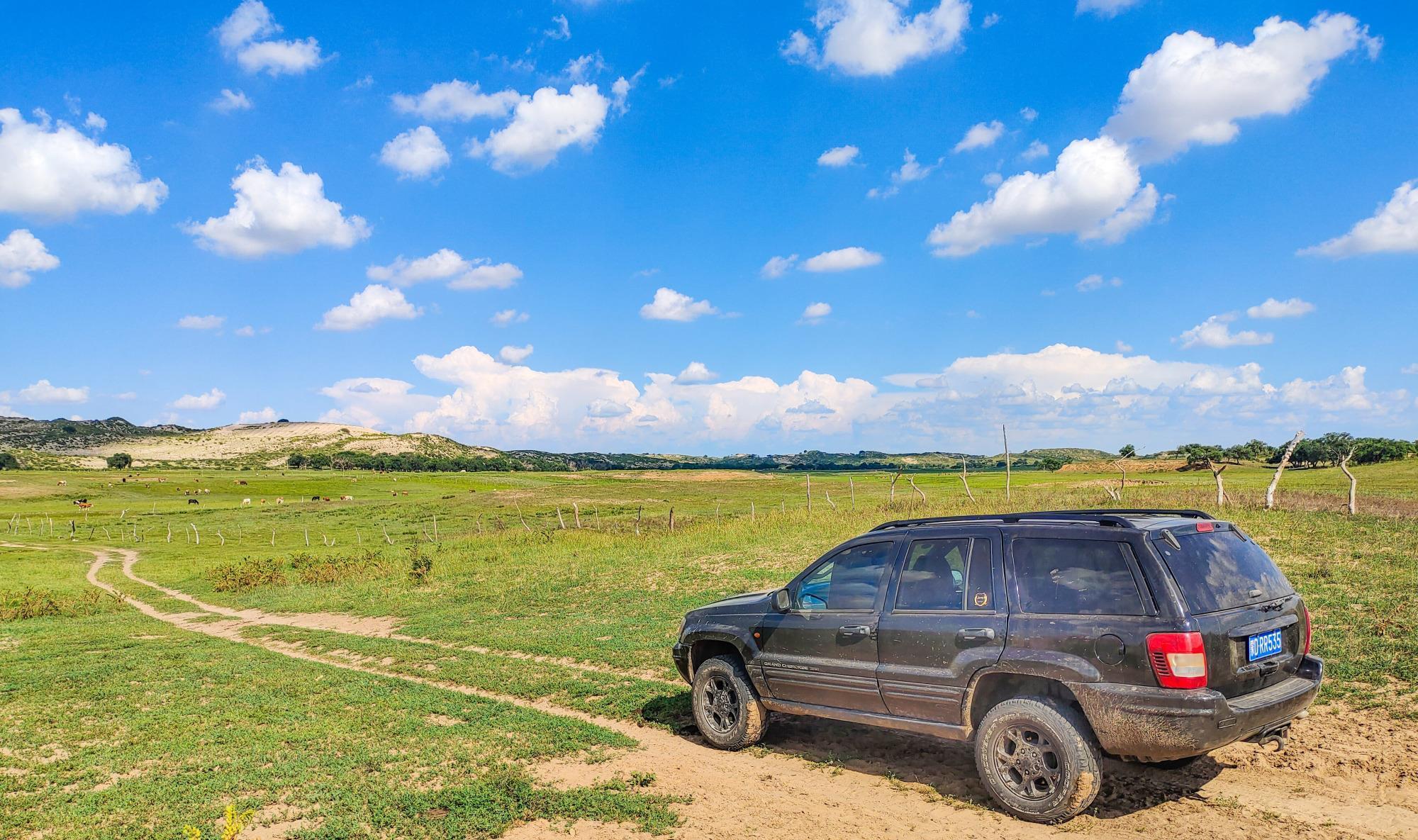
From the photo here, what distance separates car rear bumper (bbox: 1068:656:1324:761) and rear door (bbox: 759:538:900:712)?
1823 millimetres

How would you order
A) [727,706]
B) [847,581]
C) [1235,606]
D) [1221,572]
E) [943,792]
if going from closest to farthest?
[1235,606] < [1221,572] < [943,792] < [847,581] < [727,706]

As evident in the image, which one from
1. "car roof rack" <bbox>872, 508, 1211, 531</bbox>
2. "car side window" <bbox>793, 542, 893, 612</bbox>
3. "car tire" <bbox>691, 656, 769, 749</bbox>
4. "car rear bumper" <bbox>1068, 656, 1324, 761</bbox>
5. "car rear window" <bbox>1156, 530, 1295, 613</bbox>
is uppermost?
"car roof rack" <bbox>872, 508, 1211, 531</bbox>

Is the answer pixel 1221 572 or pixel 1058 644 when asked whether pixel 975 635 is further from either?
pixel 1221 572

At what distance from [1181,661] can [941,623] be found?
178 centimetres

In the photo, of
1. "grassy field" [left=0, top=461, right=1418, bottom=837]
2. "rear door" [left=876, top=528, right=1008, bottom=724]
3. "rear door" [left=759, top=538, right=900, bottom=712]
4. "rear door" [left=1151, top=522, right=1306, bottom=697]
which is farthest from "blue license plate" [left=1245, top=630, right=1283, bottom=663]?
"grassy field" [left=0, top=461, right=1418, bottom=837]

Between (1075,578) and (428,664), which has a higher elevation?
(1075,578)

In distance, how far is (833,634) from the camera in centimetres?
728

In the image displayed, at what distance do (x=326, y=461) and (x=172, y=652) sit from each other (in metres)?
181

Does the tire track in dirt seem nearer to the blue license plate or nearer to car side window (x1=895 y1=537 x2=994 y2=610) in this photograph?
the blue license plate

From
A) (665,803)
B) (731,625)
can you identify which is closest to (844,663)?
(731,625)

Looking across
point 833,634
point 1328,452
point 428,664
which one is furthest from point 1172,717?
point 1328,452

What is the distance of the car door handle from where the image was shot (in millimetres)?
6273

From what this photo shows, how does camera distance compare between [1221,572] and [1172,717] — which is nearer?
[1172,717]

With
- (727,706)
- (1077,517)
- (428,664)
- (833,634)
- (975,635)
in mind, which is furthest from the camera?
(428,664)
